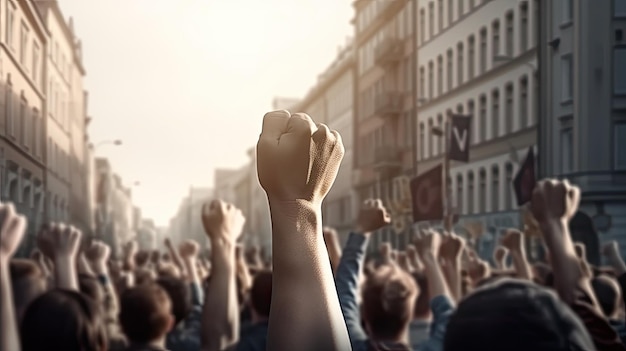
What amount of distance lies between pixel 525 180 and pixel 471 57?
66 centimetres

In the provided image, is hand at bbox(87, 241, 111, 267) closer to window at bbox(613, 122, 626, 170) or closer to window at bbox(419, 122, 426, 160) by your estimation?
window at bbox(419, 122, 426, 160)

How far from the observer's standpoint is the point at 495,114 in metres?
6.59

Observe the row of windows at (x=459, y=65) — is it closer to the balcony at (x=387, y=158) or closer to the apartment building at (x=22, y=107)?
the balcony at (x=387, y=158)

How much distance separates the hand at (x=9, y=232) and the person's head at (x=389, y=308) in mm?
1196

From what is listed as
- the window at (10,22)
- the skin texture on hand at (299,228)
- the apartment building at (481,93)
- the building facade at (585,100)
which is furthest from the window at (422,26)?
the skin texture on hand at (299,228)

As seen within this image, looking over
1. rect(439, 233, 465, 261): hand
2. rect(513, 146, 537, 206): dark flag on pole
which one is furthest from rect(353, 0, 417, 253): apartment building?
rect(439, 233, 465, 261): hand

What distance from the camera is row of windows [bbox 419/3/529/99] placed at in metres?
6.05

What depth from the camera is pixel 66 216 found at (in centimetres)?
509

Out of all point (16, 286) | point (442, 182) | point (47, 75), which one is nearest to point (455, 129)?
point (442, 182)

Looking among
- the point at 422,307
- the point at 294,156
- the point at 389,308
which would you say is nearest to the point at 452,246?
the point at 422,307

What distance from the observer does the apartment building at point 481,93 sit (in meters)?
5.84

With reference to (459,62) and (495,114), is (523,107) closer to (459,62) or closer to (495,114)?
(495,114)

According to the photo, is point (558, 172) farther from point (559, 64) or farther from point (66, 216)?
point (66, 216)

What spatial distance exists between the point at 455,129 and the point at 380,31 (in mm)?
799
